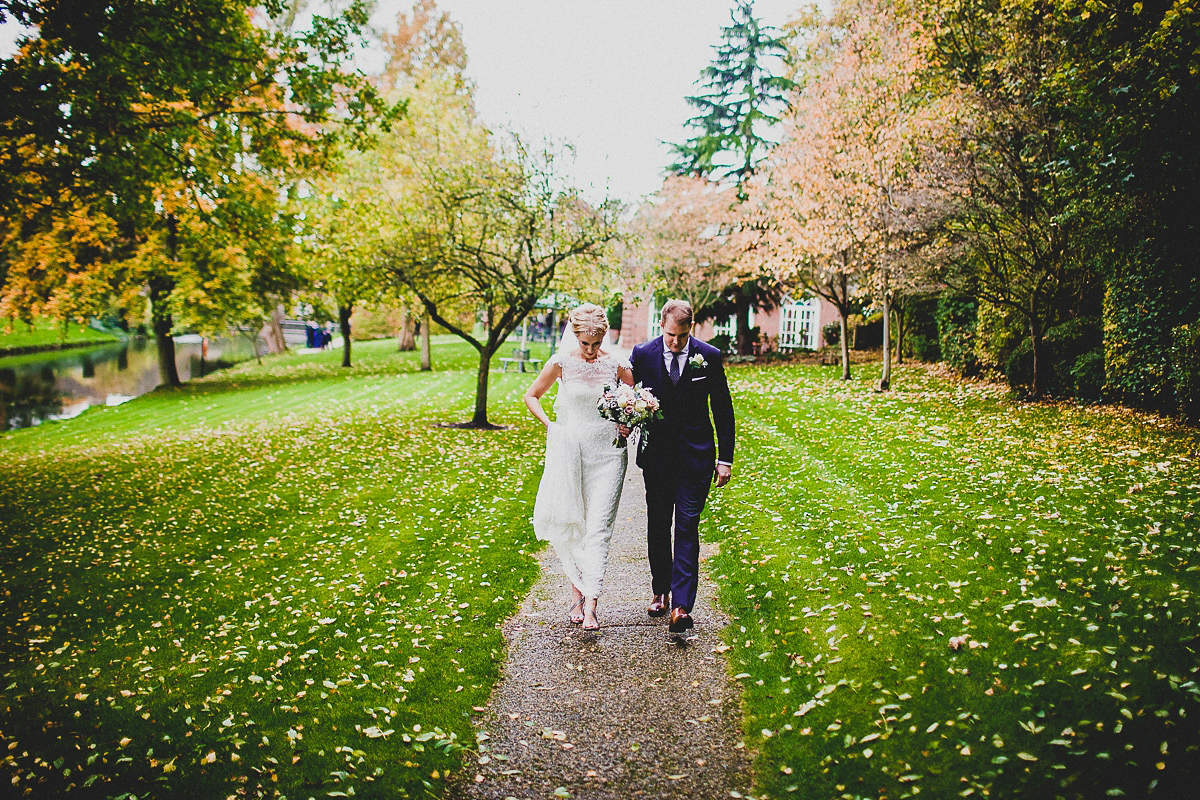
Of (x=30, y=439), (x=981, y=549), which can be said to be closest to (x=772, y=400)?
(x=981, y=549)

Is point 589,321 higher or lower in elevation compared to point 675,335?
higher

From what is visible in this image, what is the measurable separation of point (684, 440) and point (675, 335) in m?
0.76

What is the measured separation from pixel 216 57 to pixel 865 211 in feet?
42.4

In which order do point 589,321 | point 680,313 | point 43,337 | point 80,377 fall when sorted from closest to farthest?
point 680,313 < point 589,321 < point 80,377 < point 43,337

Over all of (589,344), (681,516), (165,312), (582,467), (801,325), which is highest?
(165,312)

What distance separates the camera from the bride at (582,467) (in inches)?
217

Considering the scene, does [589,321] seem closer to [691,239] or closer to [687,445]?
[687,445]

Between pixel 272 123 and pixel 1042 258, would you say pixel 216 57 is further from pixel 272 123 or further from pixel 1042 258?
pixel 1042 258

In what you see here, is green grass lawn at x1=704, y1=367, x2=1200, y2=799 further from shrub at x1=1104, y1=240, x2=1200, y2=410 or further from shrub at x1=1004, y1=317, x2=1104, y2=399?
shrub at x1=1004, y1=317, x2=1104, y2=399

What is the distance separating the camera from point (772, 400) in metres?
17.8

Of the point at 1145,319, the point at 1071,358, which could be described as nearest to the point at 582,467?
the point at 1145,319

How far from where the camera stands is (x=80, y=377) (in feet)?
113

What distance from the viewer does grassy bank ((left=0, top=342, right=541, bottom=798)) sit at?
13.9 ft

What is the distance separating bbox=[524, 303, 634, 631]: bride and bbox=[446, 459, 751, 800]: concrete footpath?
1.45 feet
